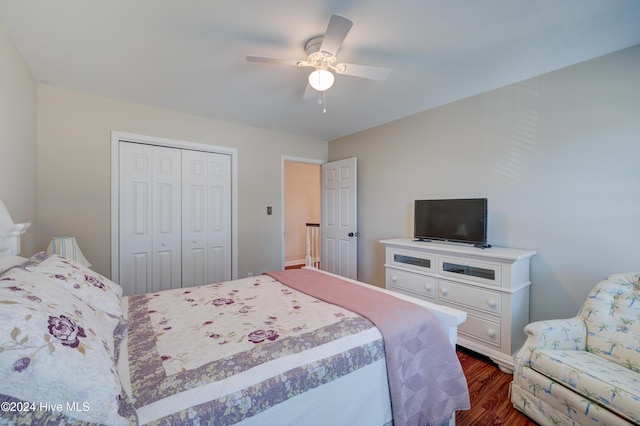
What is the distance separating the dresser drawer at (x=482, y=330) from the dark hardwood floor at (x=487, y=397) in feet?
0.62

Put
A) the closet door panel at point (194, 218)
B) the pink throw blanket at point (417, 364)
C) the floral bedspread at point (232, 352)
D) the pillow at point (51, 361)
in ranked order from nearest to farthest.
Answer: the pillow at point (51, 361), the floral bedspread at point (232, 352), the pink throw blanket at point (417, 364), the closet door panel at point (194, 218)

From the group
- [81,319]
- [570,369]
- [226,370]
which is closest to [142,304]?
[81,319]

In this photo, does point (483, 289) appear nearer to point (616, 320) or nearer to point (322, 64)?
point (616, 320)

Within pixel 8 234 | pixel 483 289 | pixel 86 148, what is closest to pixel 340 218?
pixel 483 289

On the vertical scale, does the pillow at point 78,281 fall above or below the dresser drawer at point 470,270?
above

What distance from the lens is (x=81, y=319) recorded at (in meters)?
0.94

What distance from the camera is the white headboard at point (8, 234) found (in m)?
1.45

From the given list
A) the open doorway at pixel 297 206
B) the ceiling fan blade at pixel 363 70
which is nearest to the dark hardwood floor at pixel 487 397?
the ceiling fan blade at pixel 363 70

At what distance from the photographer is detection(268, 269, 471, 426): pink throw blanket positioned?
125 centimetres

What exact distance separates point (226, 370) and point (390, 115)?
316 cm

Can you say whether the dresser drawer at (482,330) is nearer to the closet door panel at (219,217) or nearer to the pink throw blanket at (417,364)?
the pink throw blanket at (417,364)

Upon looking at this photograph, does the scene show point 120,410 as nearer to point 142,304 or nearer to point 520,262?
point 142,304

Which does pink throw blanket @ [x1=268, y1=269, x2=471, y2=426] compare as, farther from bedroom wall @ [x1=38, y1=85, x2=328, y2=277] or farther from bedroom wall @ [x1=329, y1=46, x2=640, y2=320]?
bedroom wall @ [x1=38, y1=85, x2=328, y2=277]

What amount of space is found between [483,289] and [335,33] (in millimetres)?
2264
